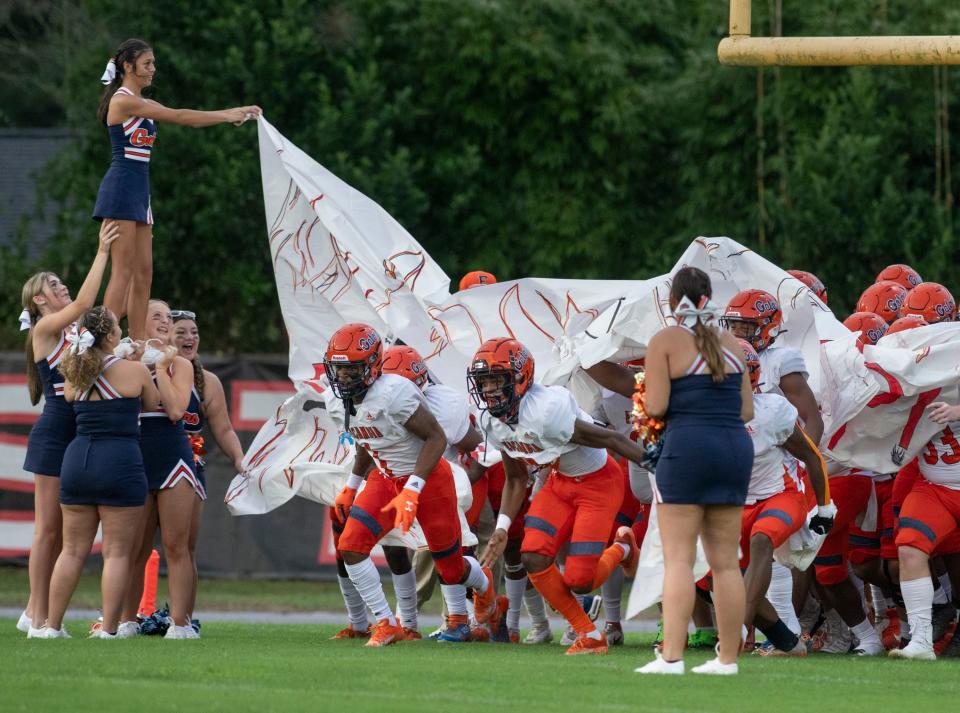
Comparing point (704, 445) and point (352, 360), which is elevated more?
point (352, 360)

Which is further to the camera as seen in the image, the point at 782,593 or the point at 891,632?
the point at 891,632

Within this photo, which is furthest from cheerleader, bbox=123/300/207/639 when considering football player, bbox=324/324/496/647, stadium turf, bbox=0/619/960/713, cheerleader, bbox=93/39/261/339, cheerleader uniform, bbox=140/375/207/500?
football player, bbox=324/324/496/647

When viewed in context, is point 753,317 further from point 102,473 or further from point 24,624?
point 24,624

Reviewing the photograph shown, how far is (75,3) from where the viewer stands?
20766 mm

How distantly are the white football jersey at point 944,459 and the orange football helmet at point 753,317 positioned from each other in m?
1.17

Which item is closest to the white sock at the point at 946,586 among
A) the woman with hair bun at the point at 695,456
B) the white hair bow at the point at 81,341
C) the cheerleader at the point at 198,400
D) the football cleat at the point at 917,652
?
the football cleat at the point at 917,652

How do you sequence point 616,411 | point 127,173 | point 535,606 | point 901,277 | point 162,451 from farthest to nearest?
1. point 901,277
2. point 535,606
3. point 616,411
4. point 162,451
5. point 127,173

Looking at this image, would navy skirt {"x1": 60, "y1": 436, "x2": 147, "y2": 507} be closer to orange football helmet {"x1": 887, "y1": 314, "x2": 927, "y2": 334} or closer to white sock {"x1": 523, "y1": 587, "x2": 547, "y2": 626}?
white sock {"x1": 523, "y1": 587, "x2": 547, "y2": 626}

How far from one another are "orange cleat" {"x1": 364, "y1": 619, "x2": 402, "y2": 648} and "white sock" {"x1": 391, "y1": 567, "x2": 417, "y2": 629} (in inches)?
23.6

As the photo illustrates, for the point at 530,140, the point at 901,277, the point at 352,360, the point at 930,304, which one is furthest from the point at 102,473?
the point at 530,140

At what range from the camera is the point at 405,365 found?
9.98 m

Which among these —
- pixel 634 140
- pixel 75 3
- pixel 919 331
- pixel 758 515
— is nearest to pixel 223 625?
pixel 758 515

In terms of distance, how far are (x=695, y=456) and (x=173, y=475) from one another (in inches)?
141

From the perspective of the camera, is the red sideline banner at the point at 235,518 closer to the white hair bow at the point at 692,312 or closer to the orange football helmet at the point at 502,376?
the orange football helmet at the point at 502,376
